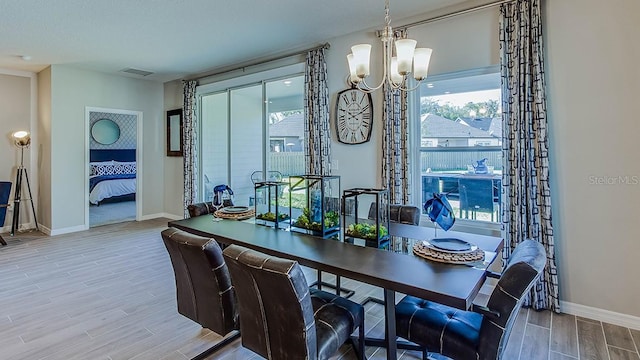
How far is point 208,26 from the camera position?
3.94m

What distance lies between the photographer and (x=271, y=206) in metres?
2.85

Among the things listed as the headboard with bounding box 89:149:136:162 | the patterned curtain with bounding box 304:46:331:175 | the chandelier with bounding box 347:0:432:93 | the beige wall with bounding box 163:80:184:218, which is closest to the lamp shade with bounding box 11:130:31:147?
the beige wall with bounding box 163:80:184:218

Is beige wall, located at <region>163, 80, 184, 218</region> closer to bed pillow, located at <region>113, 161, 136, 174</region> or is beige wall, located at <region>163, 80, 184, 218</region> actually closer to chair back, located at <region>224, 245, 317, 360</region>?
bed pillow, located at <region>113, 161, 136, 174</region>

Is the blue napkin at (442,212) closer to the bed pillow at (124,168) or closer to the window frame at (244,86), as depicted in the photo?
the window frame at (244,86)

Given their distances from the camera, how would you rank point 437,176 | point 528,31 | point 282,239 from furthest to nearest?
1. point 437,176
2. point 528,31
3. point 282,239

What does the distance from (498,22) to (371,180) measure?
207 centimetres

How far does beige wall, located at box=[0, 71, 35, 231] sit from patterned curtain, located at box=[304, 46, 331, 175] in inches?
212

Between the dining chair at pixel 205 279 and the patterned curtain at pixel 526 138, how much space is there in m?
2.57

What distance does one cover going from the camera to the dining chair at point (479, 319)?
59.8 inches

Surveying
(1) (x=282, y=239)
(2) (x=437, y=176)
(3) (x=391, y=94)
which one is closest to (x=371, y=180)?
(2) (x=437, y=176)

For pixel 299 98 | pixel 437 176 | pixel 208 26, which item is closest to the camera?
pixel 437 176

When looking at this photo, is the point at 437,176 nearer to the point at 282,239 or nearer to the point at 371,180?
the point at 371,180

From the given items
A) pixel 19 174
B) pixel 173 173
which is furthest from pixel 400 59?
pixel 19 174

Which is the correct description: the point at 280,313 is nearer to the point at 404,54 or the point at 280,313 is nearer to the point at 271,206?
the point at 271,206
